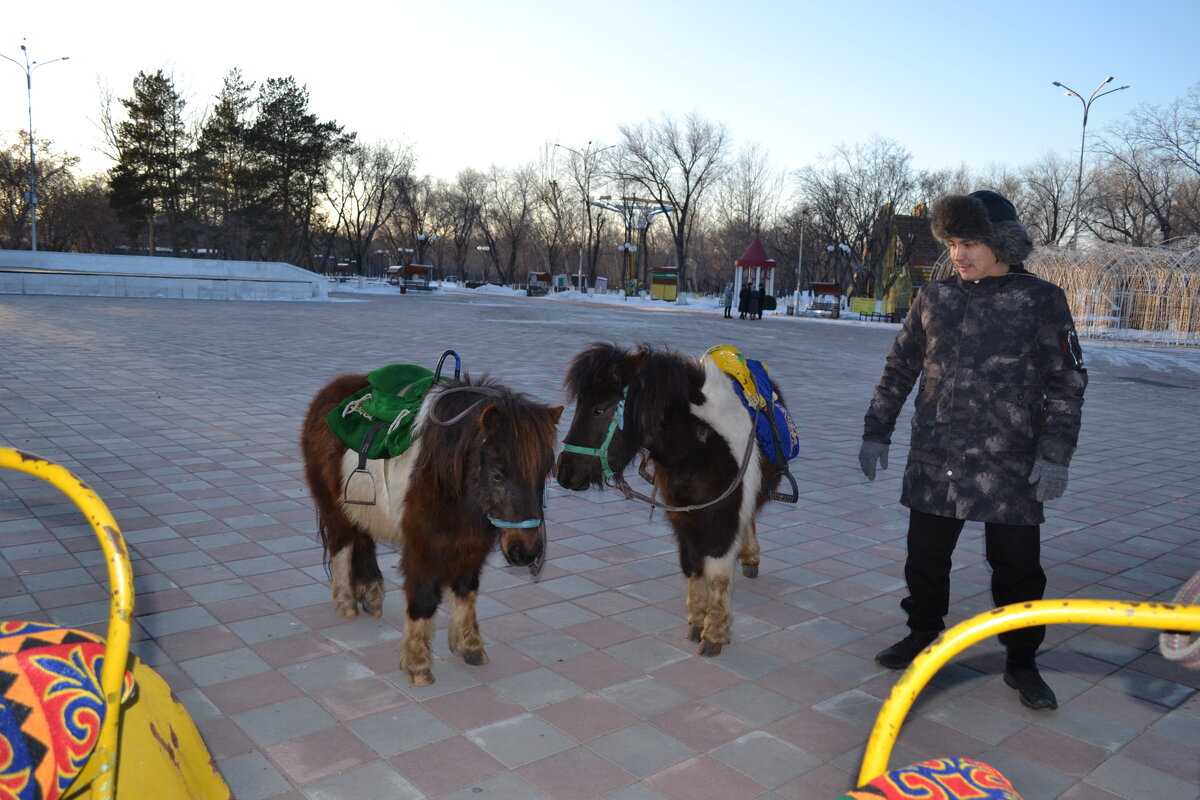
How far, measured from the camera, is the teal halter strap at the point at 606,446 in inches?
142

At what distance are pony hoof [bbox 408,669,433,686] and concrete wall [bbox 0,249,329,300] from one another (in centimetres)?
3176

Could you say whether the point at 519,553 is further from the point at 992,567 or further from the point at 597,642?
the point at 992,567

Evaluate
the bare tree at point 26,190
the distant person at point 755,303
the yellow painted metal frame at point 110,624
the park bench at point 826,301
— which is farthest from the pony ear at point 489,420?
the bare tree at point 26,190

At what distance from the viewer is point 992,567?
3.69m

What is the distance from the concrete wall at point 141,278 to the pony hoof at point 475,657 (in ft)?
104

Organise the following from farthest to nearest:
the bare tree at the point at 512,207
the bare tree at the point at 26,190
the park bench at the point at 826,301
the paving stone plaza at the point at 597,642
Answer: the bare tree at the point at 512,207 → the bare tree at the point at 26,190 → the park bench at the point at 826,301 → the paving stone plaza at the point at 597,642

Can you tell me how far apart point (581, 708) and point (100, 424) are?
689 cm

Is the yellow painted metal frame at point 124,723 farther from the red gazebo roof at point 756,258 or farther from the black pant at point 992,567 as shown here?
the red gazebo roof at point 756,258

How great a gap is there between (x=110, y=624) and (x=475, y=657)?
253cm

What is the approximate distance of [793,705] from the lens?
3.47 m

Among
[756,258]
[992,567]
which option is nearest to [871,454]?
[992,567]

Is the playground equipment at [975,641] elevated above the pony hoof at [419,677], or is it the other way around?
the playground equipment at [975,641]

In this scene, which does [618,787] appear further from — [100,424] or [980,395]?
[100,424]

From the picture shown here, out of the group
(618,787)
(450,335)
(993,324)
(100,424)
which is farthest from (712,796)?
(450,335)
